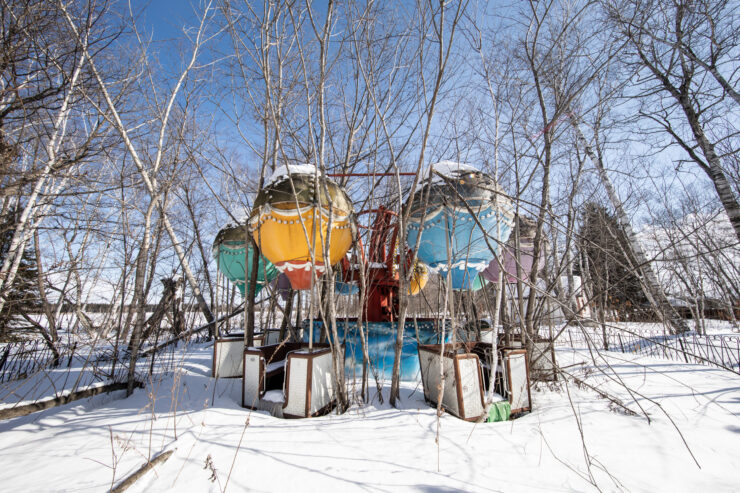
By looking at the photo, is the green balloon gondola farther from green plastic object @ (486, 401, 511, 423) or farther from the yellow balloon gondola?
green plastic object @ (486, 401, 511, 423)

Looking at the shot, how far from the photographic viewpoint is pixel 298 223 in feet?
10.7

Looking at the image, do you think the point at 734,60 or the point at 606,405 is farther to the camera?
the point at 734,60

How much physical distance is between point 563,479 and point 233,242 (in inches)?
180

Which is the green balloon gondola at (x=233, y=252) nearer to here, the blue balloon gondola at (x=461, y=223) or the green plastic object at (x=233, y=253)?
the green plastic object at (x=233, y=253)

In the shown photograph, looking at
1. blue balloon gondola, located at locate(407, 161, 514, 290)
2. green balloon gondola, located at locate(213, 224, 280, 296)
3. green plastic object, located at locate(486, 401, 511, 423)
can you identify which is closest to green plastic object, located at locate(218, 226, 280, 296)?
green balloon gondola, located at locate(213, 224, 280, 296)

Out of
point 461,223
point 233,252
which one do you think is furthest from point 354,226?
point 233,252

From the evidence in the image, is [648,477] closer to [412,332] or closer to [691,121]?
[412,332]

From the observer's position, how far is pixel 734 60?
6223 mm

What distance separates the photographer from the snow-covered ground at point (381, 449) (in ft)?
5.52

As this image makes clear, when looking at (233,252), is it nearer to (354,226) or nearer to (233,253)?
(233,253)

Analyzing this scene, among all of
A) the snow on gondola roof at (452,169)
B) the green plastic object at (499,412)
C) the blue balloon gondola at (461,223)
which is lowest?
the green plastic object at (499,412)

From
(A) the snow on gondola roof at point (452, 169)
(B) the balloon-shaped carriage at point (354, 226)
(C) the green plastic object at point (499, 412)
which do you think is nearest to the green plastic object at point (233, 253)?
(B) the balloon-shaped carriage at point (354, 226)

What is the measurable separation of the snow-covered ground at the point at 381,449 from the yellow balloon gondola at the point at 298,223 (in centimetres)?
143

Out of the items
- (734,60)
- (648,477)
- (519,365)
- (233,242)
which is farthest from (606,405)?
(734,60)
